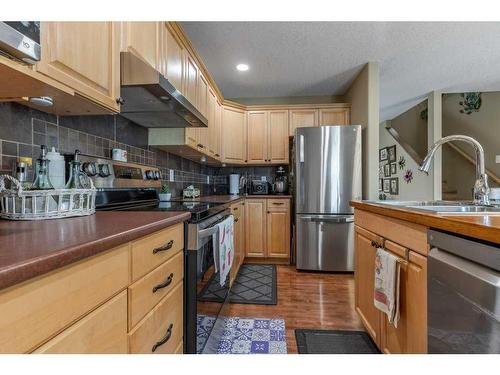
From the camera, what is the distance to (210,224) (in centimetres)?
148

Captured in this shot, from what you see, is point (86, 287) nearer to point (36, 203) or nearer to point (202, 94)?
point (36, 203)

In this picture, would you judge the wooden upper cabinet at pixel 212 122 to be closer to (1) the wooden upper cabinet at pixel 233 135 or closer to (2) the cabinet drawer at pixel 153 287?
(1) the wooden upper cabinet at pixel 233 135

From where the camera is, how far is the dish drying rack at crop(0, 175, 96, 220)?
Answer: 2.93 feet

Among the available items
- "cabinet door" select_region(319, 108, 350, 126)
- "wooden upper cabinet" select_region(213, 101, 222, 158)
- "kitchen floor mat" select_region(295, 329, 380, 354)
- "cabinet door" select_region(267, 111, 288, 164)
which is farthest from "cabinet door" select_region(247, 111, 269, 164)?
"kitchen floor mat" select_region(295, 329, 380, 354)

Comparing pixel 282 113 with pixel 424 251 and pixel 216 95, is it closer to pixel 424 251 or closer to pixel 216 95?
pixel 216 95

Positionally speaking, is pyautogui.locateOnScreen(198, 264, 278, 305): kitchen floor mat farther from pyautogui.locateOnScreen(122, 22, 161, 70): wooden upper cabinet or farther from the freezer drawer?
pyautogui.locateOnScreen(122, 22, 161, 70): wooden upper cabinet

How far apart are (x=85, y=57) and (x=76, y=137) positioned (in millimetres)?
499

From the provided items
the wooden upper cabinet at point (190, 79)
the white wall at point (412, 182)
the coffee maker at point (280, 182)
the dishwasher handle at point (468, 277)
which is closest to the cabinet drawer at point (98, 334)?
the dishwasher handle at point (468, 277)

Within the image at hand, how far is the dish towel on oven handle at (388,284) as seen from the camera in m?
1.14

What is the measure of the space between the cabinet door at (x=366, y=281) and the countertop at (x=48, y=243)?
1.21 meters

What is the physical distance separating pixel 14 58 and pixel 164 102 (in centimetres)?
89

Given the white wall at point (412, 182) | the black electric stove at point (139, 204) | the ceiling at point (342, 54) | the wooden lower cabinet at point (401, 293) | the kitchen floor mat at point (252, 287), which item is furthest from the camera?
the white wall at point (412, 182)

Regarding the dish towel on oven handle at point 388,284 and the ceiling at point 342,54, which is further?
the ceiling at point 342,54
